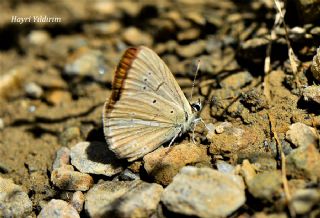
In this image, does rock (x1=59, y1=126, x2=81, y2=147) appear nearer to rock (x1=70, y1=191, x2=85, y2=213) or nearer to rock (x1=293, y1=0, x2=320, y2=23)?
rock (x1=70, y1=191, x2=85, y2=213)

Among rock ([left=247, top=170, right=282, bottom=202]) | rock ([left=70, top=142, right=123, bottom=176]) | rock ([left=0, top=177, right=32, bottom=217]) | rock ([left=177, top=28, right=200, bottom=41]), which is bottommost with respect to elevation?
rock ([left=0, top=177, right=32, bottom=217])

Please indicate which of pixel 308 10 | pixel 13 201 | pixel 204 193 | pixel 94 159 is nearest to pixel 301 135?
pixel 204 193

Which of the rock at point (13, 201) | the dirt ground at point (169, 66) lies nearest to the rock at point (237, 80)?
the dirt ground at point (169, 66)

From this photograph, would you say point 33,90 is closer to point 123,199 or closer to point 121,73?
point 121,73

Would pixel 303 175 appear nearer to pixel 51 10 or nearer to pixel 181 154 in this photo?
pixel 181 154

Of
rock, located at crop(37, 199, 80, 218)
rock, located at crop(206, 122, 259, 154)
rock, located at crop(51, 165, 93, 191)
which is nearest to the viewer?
rock, located at crop(37, 199, 80, 218)

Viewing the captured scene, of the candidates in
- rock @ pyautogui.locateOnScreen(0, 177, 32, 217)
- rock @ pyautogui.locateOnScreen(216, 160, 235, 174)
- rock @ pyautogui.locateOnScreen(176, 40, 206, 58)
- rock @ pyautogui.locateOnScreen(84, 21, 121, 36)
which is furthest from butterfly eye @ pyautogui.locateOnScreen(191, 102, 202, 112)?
rock @ pyautogui.locateOnScreen(84, 21, 121, 36)
